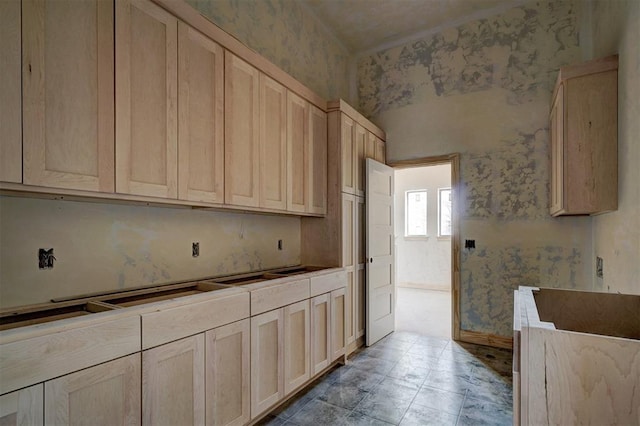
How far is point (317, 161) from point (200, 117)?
139cm

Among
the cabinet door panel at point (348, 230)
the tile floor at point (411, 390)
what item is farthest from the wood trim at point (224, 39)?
the tile floor at point (411, 390)

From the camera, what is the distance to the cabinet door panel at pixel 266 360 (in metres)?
2.07

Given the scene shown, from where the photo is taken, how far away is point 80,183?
1438mm

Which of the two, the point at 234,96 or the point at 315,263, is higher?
the point at 234,96

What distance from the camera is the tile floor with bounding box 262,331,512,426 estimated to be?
227cm

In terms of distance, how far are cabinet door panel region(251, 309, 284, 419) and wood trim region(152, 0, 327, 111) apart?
185cm

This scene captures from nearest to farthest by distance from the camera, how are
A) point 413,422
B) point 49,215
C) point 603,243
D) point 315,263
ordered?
point 49,215 < point 413,422 < point 603,243 < point 315,263

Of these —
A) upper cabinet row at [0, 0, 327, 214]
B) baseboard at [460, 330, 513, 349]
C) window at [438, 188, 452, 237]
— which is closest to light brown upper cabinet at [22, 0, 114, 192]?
upper cabinet row at [0, 0, 327, 214]

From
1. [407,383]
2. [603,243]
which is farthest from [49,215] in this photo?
[603,243]

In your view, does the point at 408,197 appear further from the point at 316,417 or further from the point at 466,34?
the point at 316,417

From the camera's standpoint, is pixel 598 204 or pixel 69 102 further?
pixel 598 204

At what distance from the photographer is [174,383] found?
1.61 metres

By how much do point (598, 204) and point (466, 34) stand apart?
8.77ft

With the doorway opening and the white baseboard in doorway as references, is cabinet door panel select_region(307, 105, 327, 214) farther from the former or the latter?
the white baseboard in doorway
